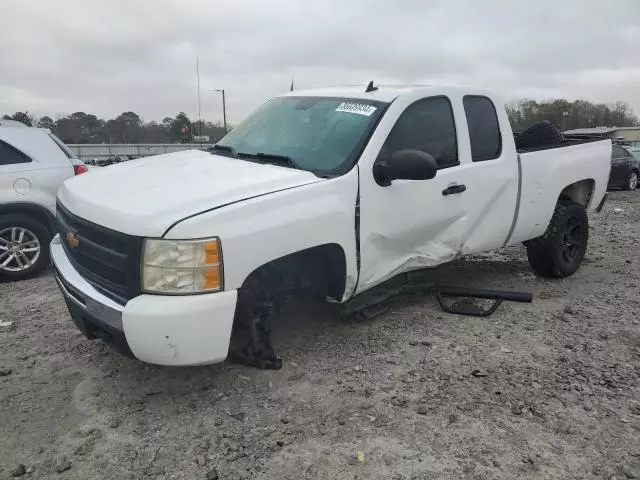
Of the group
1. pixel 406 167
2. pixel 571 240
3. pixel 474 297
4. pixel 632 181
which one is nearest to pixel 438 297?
pixel 474 297

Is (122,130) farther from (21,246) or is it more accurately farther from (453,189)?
(453,189)

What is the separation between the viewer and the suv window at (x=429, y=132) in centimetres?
404

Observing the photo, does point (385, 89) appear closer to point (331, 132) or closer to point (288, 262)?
point (331, 132)

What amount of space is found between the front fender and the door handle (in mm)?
962

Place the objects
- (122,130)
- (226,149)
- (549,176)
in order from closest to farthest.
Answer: (226,149)
(549,176)
(122,130)

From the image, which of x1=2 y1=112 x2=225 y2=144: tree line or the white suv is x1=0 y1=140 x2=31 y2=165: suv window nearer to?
the white suv

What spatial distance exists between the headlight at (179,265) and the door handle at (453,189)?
2.04 metres

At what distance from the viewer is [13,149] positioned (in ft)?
20.1

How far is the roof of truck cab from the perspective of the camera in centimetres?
419

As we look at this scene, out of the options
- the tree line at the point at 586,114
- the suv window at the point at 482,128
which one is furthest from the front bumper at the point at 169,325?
the tree line at the point at 586,114

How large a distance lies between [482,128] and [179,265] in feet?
9.89

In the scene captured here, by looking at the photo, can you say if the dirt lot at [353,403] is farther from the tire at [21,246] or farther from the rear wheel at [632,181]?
the rear wheel at [632,181]

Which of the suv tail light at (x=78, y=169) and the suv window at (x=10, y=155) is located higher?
the suv window at (x=10, y=155)

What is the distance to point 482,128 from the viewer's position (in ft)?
15.6
